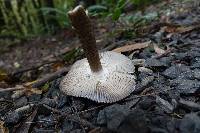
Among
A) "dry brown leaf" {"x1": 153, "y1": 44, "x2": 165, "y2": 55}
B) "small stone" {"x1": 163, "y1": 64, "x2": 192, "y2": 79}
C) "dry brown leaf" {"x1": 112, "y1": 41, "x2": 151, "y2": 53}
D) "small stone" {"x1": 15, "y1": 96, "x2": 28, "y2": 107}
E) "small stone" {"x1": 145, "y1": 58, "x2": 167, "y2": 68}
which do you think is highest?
"dry brown leaf" {"x1": 112, "y1": 41, "x2": 151, "y2": 53}

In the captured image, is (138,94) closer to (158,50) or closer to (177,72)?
(177,72)

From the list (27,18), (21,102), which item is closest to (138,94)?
(21,102)

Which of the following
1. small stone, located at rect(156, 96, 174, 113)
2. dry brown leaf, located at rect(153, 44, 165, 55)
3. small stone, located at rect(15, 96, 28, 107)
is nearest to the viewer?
small stone, located at rect(156, 96, 174, 113)

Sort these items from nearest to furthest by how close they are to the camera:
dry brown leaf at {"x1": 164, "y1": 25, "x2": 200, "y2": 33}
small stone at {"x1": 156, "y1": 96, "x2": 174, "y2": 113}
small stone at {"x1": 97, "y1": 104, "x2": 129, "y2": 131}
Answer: small stone at {"x1": 97, "y1": 104, "x2": 129, "y2": 131}, small stone at {"x1": 156, "y1": 96, "x2": 174, "y2": 113}, dry brown leaf at {"x1": 164, "y1": 25, "x2": 200, "y2": 33}

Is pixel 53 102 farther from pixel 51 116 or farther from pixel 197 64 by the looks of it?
pixel 197 64

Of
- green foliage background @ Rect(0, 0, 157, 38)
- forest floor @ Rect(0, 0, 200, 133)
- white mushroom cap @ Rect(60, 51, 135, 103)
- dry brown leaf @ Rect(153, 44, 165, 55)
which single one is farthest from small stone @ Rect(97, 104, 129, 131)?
green foliage background @ Rect(0, 0, 157, 38)

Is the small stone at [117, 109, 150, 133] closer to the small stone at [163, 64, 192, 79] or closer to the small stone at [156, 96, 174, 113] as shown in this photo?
the small stone at [156, 96, 174, 113]

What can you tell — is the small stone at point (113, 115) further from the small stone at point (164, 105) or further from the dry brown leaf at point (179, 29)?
the dry brown leaf at point (179, 29)
